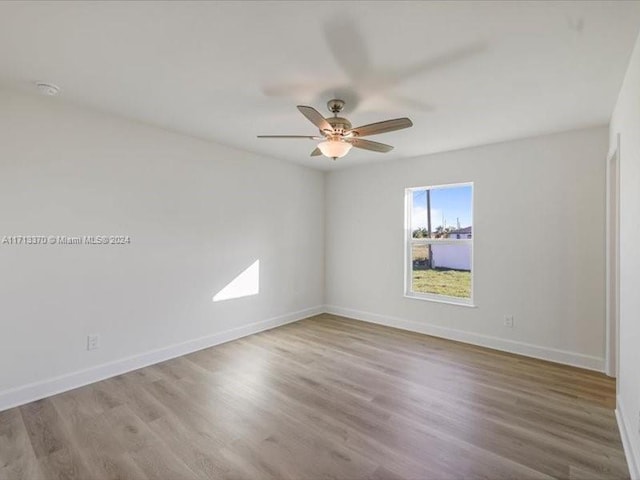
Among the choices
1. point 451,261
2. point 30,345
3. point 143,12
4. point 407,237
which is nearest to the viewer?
point 143,12

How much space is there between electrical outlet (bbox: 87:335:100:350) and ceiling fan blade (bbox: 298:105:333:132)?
269 centimetres

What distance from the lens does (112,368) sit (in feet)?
9.78

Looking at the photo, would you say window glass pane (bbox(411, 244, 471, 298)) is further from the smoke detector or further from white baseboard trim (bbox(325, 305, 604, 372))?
the smoke detector

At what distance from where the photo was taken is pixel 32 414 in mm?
2355

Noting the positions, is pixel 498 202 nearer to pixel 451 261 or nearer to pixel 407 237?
pixel 451 261

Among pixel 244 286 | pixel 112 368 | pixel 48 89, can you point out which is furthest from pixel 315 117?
pixel 112 368

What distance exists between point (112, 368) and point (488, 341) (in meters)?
4.02

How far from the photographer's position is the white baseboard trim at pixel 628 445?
1697 mm

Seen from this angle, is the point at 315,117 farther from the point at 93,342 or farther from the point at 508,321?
the point at 508,321

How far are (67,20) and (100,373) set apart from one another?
9.01 feet

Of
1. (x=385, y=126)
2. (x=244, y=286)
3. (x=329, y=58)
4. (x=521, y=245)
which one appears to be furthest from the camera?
(x=244, y=286)

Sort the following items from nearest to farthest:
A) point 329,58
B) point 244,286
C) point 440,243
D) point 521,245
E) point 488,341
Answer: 1. point 329,58
2. point 521,245
3. point 488,341
4. point 244,286
5. point 440,243

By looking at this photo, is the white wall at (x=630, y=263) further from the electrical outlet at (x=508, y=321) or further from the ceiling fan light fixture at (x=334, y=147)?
the ceiling fan light fixture at (x=334, y=147)

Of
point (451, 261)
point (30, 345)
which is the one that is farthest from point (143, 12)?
point (451, 261)
